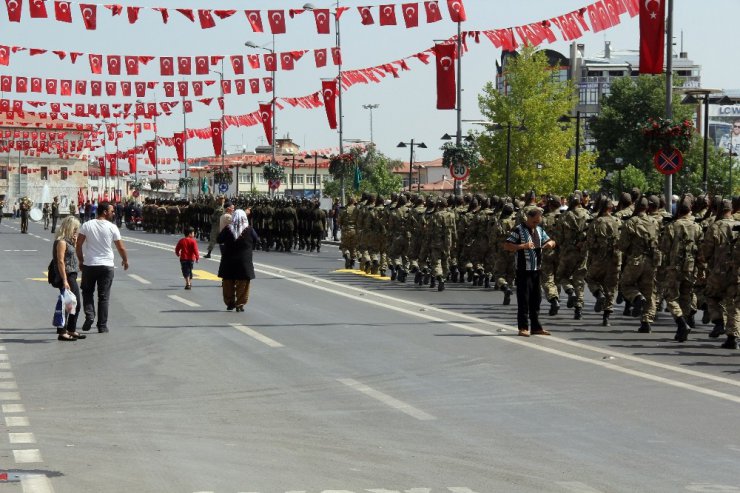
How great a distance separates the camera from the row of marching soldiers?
17.3 m

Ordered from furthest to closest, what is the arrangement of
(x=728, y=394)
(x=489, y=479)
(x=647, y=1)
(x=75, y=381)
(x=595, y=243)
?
1. (x=647, y=1)
2. (x=595, y=243)
3. (x=75, y=381)
4. (x=728, y=394)
5. (x=489, y=479)

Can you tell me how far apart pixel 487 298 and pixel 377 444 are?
1543 cm

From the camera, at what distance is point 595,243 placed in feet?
66.3

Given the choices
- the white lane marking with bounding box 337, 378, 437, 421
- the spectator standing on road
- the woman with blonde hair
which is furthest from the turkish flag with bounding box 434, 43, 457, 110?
the white lane marking with bounding box 337, 378, 437, 421

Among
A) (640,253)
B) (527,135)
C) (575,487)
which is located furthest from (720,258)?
(527,135)

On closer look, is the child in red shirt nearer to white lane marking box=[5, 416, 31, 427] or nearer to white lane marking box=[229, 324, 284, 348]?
white lane marking box=[229, 324, 284, 348]

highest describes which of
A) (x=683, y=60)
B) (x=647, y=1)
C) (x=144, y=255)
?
(x=683, y=60)

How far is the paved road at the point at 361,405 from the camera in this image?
8508mm

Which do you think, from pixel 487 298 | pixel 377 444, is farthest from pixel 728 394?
pixel 487 298

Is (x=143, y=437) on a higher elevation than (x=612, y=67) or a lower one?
lower

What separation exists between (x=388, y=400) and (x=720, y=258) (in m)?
6.25

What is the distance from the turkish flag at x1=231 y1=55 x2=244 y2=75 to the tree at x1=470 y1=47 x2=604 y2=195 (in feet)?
141

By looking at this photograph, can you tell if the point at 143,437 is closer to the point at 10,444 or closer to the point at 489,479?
the point at 10,444

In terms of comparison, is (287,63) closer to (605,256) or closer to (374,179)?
(605,256)
